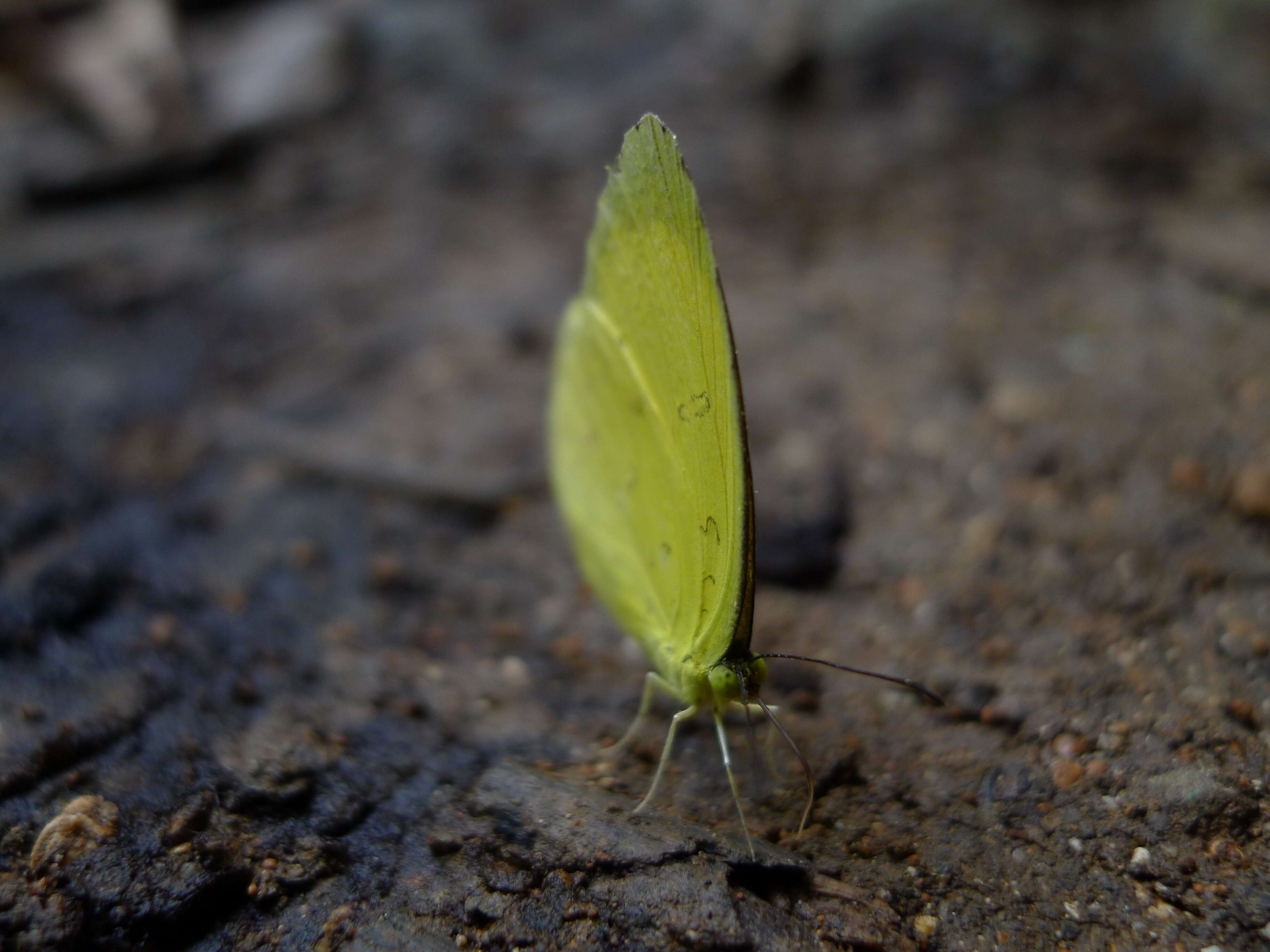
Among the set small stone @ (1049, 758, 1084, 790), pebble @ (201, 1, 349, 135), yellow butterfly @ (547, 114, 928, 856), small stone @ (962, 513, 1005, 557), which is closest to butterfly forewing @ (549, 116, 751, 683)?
yellow butterfly @ (547, 114, 928, 856)

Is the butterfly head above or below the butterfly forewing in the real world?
below

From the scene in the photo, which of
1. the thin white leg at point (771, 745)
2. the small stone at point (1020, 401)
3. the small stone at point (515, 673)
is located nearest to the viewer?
the thin white leg at point (771, 745)

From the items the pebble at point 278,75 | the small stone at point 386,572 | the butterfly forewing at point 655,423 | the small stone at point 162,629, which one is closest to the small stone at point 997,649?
the butterfly forewing at point 655,423

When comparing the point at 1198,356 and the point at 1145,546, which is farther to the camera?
the point at 1198,356

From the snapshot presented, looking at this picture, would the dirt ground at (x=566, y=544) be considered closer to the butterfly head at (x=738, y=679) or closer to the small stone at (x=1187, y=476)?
the small stone at (x=1187, y=476)

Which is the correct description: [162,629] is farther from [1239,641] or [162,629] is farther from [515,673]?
[1239,641]

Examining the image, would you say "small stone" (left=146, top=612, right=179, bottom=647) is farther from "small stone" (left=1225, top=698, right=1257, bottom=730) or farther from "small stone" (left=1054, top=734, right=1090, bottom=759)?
"small stone" (left=1225, top=698, right=1257, bottom=730)

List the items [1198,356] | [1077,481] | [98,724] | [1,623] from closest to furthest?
[98,724] → [1,623] → [1077,481] → [1198,356]

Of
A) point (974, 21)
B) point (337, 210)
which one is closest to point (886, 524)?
point (974, 21)

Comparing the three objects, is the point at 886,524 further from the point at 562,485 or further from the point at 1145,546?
the point at 562,485
